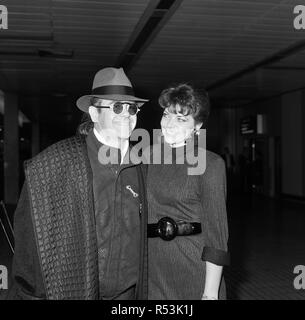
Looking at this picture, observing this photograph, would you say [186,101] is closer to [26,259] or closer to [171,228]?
[171,228]

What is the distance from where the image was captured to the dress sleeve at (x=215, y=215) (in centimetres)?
194

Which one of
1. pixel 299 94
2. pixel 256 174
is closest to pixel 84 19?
pixel 299 94

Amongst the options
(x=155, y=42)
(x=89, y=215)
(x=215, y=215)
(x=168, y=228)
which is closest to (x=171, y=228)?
(x=168, y=228)

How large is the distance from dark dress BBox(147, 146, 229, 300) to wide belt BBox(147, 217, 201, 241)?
0.02m

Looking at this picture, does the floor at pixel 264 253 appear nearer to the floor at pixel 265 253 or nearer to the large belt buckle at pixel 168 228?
the floor at pixel 265 253

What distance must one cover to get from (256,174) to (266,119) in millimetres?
2206

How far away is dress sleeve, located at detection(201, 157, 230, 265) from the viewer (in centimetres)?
194

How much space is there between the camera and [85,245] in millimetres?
1795

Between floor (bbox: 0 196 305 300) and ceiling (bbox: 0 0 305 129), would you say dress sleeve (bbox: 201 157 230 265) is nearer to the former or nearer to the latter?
floor (bbox: 0 196 305 300)

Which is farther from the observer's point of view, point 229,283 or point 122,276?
point 229,283

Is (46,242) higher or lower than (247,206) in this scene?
higher

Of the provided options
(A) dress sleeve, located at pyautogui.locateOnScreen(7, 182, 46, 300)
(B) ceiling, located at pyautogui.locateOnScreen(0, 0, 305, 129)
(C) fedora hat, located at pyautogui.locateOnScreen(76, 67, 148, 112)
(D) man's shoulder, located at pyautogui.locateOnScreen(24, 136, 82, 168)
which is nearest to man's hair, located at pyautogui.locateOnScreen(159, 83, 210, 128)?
(C) fedora hat, located at pyautogui.locateOnScreen(76, 67, 148, 112)

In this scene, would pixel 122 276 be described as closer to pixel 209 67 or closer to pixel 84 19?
pixel 84 19

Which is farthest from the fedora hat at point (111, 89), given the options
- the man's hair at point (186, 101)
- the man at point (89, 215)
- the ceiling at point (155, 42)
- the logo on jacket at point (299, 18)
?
the logo on jacket at point (299, 18)
